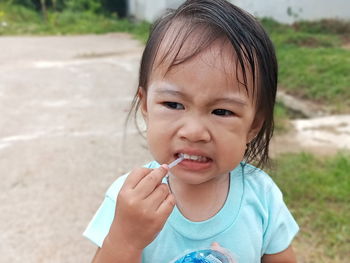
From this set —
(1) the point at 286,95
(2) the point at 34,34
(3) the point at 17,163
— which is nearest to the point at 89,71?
(1) the point at 286,95

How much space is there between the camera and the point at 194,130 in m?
0.96

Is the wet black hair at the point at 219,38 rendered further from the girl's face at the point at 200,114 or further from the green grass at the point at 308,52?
the green grass at the point at 308,52

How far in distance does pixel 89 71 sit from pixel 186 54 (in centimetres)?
575

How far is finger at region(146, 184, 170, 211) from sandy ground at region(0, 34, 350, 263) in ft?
4.20

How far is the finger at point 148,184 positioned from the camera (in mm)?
944

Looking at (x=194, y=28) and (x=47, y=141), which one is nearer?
(x=194, y=28)

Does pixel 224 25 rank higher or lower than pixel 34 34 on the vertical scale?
higher

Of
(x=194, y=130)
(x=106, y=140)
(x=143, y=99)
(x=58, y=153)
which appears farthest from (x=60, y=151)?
(x=194, y=130)

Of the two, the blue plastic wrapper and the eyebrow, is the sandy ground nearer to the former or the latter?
the blue plastic wrapper

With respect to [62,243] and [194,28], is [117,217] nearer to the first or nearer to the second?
[194,28]

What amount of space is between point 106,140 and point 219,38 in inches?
104

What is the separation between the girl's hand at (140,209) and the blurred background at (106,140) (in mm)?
508

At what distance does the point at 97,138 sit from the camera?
3611mm

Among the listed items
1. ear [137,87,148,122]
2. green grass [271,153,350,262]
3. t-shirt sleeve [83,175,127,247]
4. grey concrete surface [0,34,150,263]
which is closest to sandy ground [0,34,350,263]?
grey concrete surface [0,34,150,263]
